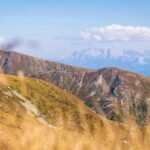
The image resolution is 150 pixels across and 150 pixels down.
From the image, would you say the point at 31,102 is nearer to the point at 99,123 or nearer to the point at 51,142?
the point at 99,123

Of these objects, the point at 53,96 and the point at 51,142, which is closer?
the point at 51,142

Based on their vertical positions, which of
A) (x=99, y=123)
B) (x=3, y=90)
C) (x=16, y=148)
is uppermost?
(x=16, y=148)

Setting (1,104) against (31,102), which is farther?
(31,102)

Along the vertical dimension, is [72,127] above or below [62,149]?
below

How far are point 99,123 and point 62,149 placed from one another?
67.6 metres

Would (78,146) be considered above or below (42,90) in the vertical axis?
above

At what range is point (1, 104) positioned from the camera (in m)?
53.7

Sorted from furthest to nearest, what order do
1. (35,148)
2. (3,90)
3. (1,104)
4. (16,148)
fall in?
(3,90), (1,104), (16,148), (35,148)

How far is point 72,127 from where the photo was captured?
66.1 m

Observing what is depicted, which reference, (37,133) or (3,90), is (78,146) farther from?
(3,90)

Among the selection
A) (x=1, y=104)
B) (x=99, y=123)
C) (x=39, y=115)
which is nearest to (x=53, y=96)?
(x=99, y=123)

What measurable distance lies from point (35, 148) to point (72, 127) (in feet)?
183

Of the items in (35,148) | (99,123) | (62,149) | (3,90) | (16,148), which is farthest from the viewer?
(99,123)

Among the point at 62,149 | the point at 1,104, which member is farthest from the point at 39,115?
the point at 62,149
